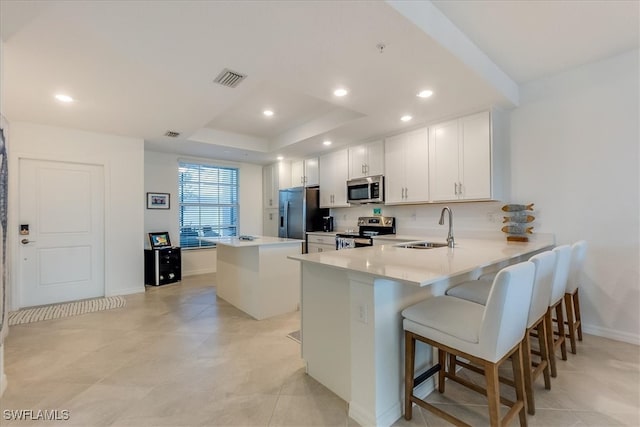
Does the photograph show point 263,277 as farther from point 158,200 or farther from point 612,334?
point 612,334

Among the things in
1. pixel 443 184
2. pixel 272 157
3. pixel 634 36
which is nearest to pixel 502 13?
pixel 634 36

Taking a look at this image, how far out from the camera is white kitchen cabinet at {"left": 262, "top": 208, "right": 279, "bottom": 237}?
21.6 ft

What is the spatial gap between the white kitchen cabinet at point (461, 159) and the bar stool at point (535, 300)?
5.18 ft

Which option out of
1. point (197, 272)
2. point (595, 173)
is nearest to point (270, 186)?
point (197, 272)

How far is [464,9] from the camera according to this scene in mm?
2135

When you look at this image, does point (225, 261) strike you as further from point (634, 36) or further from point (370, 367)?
point (634, 36)

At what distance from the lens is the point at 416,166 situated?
3.98m

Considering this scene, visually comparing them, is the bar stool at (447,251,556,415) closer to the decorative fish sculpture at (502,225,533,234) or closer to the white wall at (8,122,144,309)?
the decorative fish sculpture at (502,225,533,234)

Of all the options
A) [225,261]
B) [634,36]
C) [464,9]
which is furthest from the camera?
[225,261]

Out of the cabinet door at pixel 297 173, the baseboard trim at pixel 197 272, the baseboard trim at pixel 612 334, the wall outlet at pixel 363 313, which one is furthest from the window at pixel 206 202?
the baseboard trim at pixel 612 334

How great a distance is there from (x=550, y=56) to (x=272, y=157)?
456 centimetres

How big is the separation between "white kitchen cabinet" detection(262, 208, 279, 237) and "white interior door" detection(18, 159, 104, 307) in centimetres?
318

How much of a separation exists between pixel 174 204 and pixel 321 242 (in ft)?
9.75

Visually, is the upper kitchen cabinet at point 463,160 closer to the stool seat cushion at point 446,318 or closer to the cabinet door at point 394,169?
the cabinet door at point 394,169
